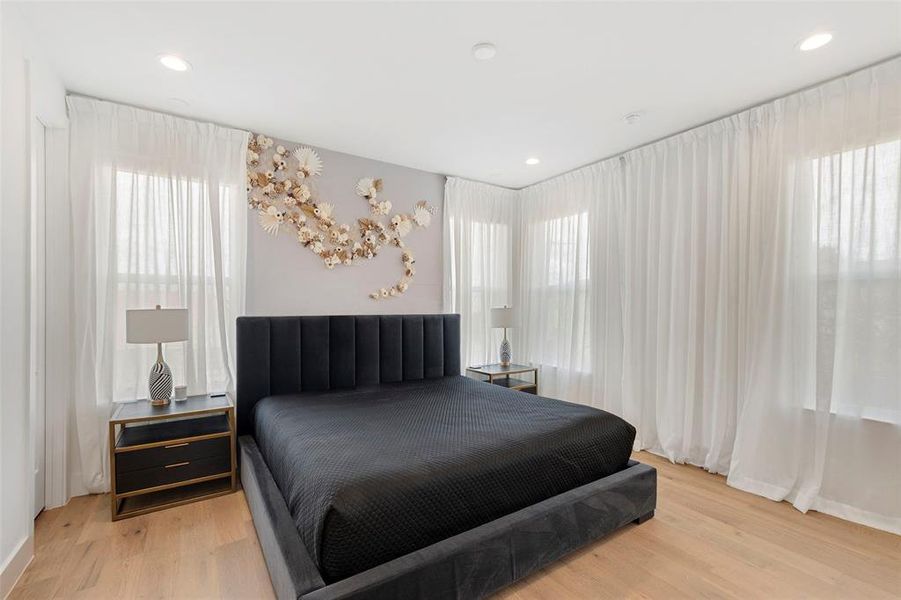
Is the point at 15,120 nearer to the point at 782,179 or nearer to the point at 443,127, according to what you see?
the point at 443,127

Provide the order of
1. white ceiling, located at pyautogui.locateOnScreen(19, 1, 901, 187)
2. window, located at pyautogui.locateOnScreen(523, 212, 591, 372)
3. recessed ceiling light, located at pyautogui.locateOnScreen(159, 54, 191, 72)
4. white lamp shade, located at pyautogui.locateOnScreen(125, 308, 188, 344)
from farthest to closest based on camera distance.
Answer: window, located at pyautogui.locateOnScreen(523, 212, 591, 372) < white lamp shade, located at pyautogui.locateOnScreen(125, 308, 188, 344) < recessed ceiling light, located at pyautogui.locateOnScreen(159, 54, 191, 72) < white ceiling, located at pyautogui.locateOnScreen(19, 1, 901, 187)

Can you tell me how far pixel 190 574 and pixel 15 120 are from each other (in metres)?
2.24

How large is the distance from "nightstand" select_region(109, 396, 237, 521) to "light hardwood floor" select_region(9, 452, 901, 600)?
0.48 feet

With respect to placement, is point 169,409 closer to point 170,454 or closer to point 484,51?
point 170,454

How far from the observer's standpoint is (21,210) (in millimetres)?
1943

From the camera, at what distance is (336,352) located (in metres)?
3.47

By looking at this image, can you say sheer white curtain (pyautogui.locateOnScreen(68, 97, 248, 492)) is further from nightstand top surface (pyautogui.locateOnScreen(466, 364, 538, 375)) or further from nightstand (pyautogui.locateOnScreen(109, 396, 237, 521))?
nightstand top surface (pyautogui.locateOnScreen(466, 364, 538, 375))

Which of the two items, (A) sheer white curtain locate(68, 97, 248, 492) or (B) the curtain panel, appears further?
(A) sheer white curtain locate(68, 97, 248, 492)

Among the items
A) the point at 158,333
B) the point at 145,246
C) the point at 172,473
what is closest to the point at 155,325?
the point at 158,333

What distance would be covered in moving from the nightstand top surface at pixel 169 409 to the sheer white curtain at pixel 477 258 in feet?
7.53

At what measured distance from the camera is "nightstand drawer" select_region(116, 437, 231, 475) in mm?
2424

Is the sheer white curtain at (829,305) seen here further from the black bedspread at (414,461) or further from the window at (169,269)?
the window at (169,269)

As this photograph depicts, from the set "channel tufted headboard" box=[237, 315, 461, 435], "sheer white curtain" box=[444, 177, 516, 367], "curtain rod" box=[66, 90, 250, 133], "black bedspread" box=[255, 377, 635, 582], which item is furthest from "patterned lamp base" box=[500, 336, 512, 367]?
"curtain rod" box=[66, 90, 250, 133]

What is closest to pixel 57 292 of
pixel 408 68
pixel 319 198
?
pixel 319 198
